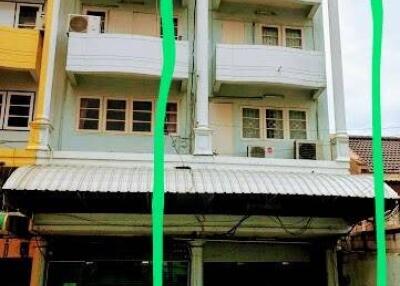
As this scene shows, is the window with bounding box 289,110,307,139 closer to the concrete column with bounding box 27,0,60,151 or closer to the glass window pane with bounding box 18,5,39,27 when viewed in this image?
the concrete column with bounding box 27,0,60,151

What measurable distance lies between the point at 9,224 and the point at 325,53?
917 cm

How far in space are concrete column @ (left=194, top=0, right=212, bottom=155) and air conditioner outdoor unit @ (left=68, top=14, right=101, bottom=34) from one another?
2633 millimetres

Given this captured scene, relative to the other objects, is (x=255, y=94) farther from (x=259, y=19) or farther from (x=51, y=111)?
(x=51, y=111)

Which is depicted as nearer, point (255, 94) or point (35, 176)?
point (35, 176)

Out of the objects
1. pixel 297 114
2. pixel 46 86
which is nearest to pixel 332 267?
pixel 297 114

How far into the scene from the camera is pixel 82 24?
1220 cm

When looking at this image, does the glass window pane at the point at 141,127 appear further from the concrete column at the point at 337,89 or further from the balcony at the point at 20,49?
the concrete column at the point at 337,89

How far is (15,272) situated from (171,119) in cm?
545

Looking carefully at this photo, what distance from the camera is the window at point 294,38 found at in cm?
1398

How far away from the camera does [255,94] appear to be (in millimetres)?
13359

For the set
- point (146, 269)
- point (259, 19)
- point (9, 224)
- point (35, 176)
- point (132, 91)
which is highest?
point (259, 19)

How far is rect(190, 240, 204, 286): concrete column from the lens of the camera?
1159cm

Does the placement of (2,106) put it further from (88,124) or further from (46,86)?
(88,124)

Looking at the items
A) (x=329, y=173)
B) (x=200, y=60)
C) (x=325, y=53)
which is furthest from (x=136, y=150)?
(x=325, y=53)
